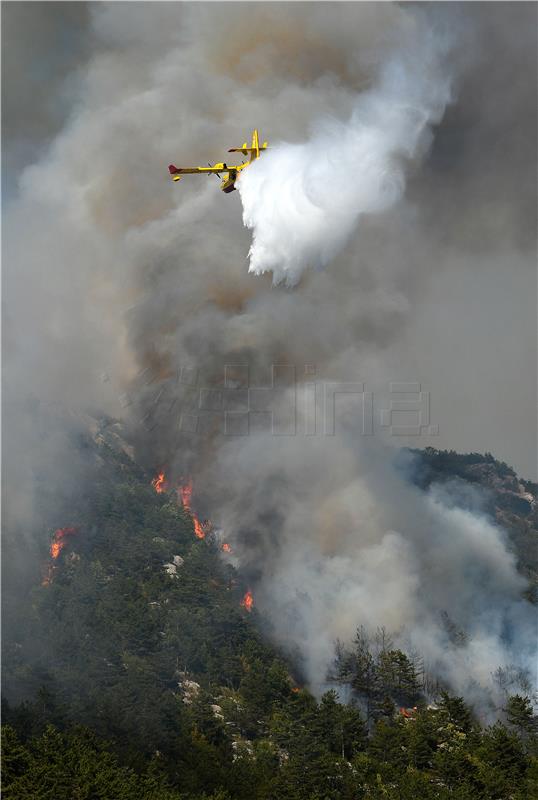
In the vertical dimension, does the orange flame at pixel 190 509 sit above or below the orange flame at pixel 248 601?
above

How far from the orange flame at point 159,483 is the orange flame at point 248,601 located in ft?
100

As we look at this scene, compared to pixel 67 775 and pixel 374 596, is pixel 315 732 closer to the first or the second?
pixel 67 775

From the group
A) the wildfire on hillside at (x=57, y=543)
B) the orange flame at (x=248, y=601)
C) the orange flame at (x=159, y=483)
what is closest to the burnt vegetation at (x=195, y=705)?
the wildfire on hillside at (x=57, y=543)

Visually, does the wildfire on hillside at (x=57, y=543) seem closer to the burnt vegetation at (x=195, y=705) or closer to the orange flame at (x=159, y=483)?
the burnt vegetation at (x=195, y=705)

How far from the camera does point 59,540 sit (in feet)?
494

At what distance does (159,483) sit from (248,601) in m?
34.7

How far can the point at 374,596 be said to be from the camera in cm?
14125

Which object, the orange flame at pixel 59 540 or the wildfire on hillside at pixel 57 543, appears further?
the orange flame at pixel 59 540

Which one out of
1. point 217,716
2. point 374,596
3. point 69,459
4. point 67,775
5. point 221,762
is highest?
point 69,459

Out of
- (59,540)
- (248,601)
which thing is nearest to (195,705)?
(248,601)

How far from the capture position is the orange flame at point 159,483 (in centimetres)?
17488

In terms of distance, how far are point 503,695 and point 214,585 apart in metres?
41.5

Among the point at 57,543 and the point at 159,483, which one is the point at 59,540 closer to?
the point at 57,543

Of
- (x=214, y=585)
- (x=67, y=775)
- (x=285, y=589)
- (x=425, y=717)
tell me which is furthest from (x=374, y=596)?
(x=67, y=775)
